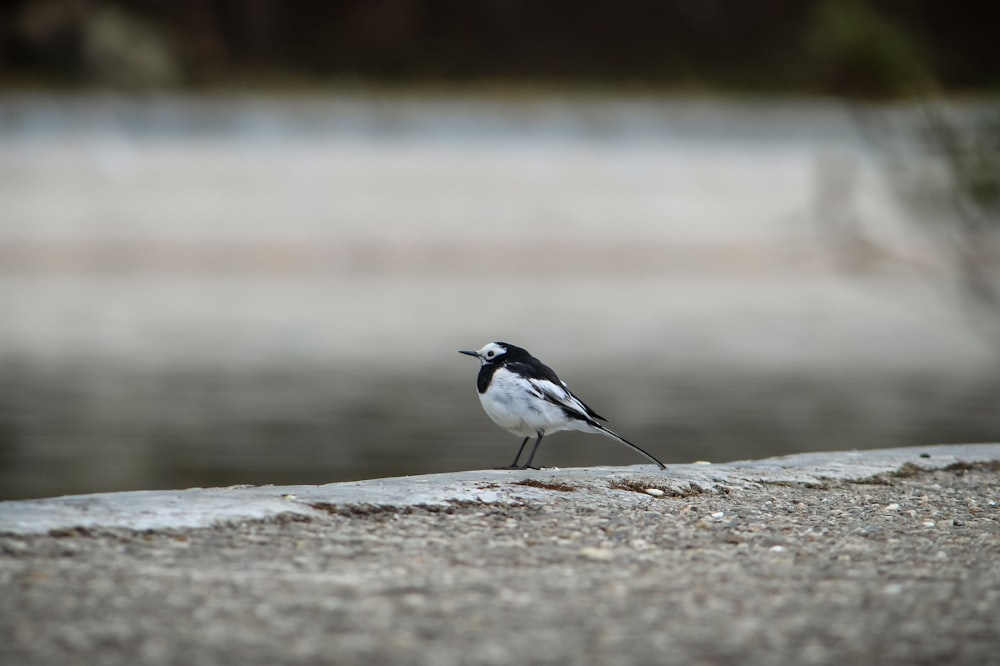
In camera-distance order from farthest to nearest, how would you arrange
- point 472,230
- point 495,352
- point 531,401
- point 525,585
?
point 472,230 → point 495,352 → point 531,401 → point 525,585

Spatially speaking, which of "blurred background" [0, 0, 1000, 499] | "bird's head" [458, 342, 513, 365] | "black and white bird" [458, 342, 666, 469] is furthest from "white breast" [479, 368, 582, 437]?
"blurred background" [0, 0, 1000, 499]

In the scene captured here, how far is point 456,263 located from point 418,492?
18.0 metres

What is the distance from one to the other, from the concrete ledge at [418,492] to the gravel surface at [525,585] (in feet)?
0.14

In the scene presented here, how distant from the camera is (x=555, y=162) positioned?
24.4 m

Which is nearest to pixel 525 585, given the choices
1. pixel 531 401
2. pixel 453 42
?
pixel 531 401

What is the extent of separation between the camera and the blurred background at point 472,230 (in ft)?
42.5

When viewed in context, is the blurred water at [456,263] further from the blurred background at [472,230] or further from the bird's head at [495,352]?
the bird's head at [495,352]

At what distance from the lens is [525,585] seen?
451 centimetres

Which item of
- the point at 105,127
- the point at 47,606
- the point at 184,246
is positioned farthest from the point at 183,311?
the point at 47,606

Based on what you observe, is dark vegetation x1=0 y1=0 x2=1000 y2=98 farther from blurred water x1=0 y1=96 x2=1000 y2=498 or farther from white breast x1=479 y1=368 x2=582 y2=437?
white breast x1=479 y1=368 x2=582 y2=437

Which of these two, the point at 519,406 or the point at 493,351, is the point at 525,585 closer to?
the point at 519,406

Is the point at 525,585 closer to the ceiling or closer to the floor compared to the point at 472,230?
closer to the floor

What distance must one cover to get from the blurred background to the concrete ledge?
185 inches

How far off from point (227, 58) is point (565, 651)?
26892 mm
